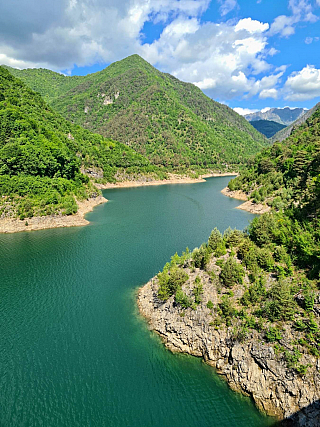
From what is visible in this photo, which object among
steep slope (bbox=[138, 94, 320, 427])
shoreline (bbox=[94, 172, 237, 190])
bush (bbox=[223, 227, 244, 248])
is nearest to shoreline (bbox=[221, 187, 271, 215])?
bush (bbox=[223, 227, 244, 248])

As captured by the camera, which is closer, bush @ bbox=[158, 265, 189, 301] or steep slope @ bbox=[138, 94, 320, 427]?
steep slope @ bbox=[138, 94, 320, 427]

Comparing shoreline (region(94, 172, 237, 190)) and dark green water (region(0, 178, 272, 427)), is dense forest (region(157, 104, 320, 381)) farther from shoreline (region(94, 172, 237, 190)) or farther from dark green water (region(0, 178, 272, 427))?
shoreline (region(94, 172, 237, 190))

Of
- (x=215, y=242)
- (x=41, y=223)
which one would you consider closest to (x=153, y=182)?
(x=41, y=223)

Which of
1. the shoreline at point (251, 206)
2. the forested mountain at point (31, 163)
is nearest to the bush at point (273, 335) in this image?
the shoreline at point (251, 206)

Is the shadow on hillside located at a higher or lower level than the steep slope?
lower

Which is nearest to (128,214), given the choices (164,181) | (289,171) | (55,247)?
(55,247)

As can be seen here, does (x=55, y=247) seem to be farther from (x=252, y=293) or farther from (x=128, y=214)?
Result: (x=252, y=293)
